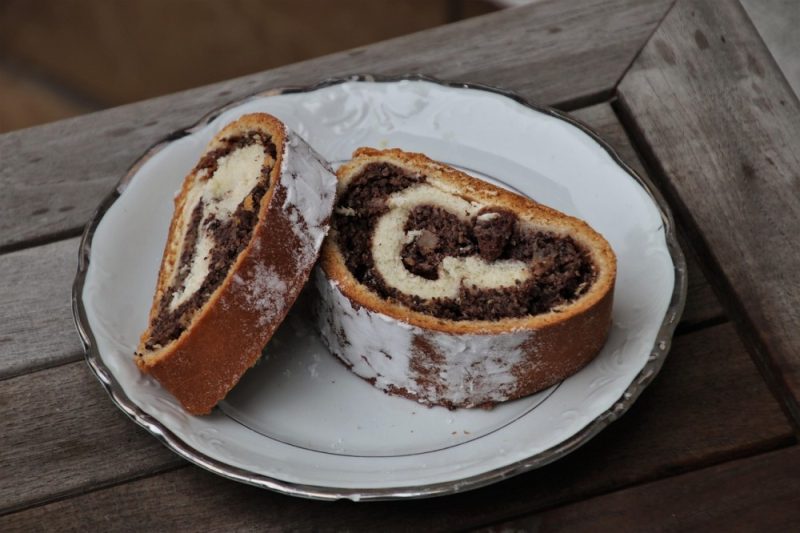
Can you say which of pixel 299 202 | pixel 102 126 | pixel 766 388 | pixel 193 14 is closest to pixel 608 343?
pixel 766 388

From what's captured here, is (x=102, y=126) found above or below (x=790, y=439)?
below

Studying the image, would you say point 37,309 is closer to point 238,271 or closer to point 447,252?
point 238,271

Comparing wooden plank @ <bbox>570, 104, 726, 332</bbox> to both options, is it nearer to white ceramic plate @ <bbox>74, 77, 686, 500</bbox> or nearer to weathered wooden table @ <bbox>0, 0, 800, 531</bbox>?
weathered wooden table @ <bbox>0, 0, 800, 531</bbox>

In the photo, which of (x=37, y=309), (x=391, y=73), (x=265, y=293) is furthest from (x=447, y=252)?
(x=37, y=309)

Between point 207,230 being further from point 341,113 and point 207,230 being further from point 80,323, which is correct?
point 341,113

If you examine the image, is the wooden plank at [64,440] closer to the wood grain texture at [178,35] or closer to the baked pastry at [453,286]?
the baked pastry at [453,286]

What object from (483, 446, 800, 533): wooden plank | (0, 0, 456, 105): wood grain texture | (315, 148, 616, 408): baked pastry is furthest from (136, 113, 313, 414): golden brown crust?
(0, 0, 456, 105): wood grain texture
